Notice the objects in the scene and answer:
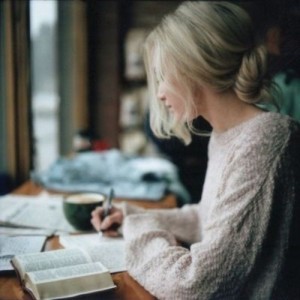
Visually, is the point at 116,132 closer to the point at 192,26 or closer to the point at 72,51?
the point at 72,51

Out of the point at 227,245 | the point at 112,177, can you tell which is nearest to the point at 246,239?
the point at 227,245

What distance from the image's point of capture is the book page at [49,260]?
836 mm

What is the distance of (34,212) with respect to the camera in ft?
4.23

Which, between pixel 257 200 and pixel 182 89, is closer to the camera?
pixel 257 200

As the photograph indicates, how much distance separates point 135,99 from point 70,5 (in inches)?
41.7

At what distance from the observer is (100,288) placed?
0.80 metres

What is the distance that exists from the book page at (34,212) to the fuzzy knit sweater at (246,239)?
35 centimetres

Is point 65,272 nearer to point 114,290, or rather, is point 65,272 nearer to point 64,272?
point 64,272

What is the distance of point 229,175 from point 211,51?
26 centimetres

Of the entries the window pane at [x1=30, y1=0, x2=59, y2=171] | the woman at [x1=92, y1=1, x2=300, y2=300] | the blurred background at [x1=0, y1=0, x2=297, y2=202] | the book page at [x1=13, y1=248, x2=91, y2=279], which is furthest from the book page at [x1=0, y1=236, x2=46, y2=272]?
the window pane at [x1=30, y1=0, x2=59, y2=171]

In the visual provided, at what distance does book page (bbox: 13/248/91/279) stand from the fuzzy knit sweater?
0.11 metres

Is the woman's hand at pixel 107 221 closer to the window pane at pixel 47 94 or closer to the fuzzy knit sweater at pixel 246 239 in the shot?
the fuzzy knit sweater at pixel 246 239

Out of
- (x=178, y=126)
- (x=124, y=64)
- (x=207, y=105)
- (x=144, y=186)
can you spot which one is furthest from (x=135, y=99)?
(x=207, y=105)

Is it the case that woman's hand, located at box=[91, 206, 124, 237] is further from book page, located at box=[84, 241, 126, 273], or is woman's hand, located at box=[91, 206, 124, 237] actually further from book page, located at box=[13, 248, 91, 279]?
book page, located at box=[13, 248, 91, 279]
